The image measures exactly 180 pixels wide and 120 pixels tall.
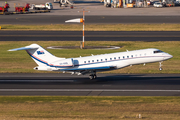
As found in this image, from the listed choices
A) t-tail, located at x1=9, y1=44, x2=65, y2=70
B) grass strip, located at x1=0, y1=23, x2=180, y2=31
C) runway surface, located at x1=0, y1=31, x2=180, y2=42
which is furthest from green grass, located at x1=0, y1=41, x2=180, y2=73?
grass strip, located at x1=0, y1=23, x2=180, y2=31

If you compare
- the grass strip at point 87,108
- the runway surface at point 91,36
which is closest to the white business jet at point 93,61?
the grass strip at point 87,108

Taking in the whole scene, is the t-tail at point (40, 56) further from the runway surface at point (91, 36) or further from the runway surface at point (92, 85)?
the runway surface at point (91, 36)

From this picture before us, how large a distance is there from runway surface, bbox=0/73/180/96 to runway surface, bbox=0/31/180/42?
28666mm

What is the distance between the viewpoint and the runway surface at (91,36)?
70375mm

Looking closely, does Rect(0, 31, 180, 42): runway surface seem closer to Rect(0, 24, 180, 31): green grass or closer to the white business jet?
Rect(0, 24, 180, 31): green grass

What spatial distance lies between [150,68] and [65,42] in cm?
2629

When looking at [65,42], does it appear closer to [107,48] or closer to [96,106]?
[107,48]

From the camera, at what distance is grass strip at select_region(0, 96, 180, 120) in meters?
25.0

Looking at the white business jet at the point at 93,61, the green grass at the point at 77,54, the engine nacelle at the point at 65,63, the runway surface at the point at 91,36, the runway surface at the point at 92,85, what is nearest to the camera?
the runway surface at the point at 92,85

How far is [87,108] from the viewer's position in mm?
27312

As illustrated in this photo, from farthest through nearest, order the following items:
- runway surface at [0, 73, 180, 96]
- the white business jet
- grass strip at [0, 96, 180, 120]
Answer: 1. the white business jet
2. runway surface at [0, 73, 180, 96]
3. grass strip at [0, 96, 180, 120]

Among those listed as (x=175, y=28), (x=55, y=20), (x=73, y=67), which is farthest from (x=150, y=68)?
(x=55, y=20)

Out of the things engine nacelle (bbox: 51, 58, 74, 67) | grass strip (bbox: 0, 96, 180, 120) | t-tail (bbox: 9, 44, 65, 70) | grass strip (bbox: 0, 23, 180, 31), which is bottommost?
grass strip (bbox: 0, 96, 180, 120)

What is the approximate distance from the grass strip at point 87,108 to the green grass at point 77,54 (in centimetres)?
1510
